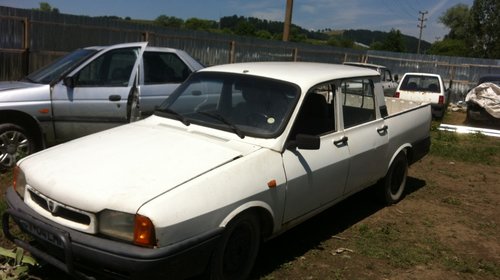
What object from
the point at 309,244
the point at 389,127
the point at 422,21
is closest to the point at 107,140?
the point at 309,244

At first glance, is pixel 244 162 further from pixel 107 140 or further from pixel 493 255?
pixel 493 255

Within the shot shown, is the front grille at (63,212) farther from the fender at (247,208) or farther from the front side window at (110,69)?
the front side window at (110,69)

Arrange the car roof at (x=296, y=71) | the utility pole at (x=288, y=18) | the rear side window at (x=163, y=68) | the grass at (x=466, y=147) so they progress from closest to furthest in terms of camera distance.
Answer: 1. the car roof at (x=296, y=71)
2. the rear side window at (x=163, y=68)
3. the grass at (x=466, y=147)
4. the utility pole at (x=288, y=18)

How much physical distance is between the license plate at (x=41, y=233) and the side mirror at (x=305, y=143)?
1835mm

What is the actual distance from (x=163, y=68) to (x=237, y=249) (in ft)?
13.8

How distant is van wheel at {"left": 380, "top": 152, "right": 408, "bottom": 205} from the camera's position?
5875 millimetres

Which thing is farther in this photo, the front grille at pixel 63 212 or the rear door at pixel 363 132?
the rear door at pixel 363 132

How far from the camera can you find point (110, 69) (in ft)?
22.3

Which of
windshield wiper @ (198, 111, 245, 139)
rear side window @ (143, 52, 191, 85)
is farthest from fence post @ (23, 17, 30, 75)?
windshield wiper @ (198, 111, 245, 139)

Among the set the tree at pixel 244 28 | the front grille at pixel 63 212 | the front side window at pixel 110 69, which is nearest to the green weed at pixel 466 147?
the front side window at pixel 110 69

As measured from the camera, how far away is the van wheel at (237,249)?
11.0 feet

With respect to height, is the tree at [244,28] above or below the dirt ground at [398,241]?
above

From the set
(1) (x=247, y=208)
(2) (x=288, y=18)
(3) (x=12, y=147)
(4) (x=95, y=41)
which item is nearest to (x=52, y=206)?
(1) (x=247, y=208)

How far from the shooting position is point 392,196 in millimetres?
6121
